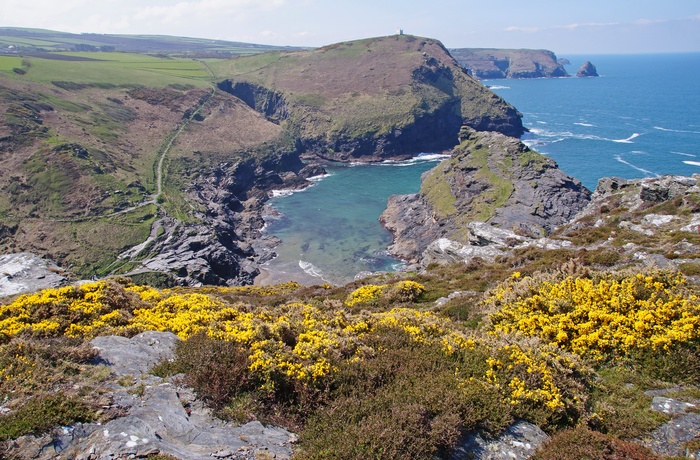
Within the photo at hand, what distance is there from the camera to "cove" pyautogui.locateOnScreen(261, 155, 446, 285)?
73812 millimetres

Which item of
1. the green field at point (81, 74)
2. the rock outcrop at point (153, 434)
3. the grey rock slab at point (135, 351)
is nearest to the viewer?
the rock outcrop at point (153, 434)

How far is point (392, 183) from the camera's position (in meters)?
124

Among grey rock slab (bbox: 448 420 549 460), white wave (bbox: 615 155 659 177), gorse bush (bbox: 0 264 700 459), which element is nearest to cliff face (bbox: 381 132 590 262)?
white wave (bbox: 615 155 659 177)

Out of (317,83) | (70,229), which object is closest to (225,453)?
(70,229)

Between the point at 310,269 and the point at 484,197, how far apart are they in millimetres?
37294

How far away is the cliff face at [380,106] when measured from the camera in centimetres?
15325

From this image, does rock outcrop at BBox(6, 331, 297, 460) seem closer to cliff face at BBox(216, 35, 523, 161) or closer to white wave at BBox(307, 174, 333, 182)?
white wave at BBox(307, 174, 333, 182)

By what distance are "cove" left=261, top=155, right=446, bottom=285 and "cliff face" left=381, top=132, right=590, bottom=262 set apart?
5.61m

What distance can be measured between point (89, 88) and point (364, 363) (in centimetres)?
15536

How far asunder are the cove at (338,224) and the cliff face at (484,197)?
561 cm

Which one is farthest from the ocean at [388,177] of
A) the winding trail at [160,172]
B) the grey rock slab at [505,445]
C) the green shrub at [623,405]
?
the grey rock slab at [505,445]

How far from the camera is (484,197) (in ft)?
272

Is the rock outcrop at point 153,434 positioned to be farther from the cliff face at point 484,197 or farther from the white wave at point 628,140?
the white wave at point 628,140

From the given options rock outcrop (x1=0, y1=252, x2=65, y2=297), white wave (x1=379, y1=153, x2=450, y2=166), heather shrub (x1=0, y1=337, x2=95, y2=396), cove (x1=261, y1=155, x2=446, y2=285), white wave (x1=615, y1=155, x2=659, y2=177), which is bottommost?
cove (x1=261, y1=155, x2=446, y2=285)
